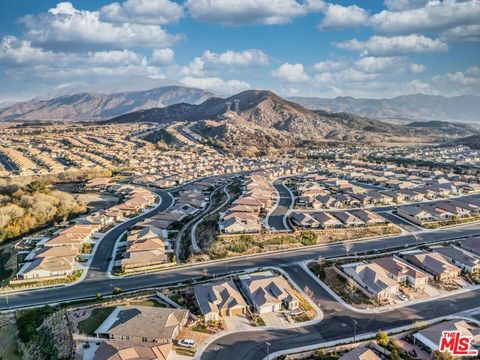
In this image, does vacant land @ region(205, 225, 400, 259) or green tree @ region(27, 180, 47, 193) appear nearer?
vacant land @ region(205, 225, 400, 259)

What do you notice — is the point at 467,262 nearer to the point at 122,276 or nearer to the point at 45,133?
the point at 122,276

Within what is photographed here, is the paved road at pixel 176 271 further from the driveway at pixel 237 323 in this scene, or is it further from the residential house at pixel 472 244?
the driveway at pixel 237 323

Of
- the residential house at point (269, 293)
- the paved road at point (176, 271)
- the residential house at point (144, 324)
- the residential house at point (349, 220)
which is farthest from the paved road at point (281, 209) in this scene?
the residential house at point (144, 324)

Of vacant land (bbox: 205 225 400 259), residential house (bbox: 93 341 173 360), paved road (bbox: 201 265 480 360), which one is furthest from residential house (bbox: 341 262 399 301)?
residential house (bbox: 93 341 173 360)

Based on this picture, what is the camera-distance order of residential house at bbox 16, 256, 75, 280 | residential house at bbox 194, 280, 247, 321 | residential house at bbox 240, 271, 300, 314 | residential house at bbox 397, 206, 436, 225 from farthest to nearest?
residential house at bbox 397, 206, 436, 225
residential house at bbox 16, 256, 75, 280
residential house at bbox 240, 271, 300, 314
residential house at bbox 194, 280, 247, 321

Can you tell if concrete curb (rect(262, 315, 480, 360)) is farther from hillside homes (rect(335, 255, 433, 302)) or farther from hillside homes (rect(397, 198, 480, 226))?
hillside homes (rect(397, 198, 480, 226))

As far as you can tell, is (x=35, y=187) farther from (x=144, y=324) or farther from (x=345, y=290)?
(x=345, y=290)

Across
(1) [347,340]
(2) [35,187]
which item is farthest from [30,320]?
(2) [35,187]

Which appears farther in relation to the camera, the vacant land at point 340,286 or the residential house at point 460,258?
the residential house at point 460,258
